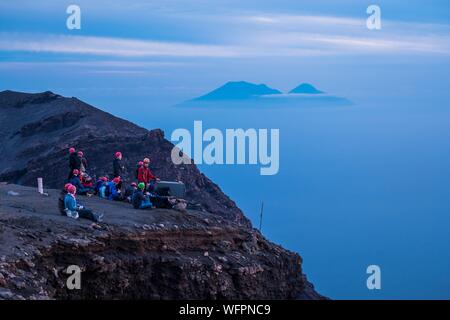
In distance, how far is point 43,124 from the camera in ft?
175

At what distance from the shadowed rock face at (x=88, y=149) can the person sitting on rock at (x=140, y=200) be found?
12.5 m

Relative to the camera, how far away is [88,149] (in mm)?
45531

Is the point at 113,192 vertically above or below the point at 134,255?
above

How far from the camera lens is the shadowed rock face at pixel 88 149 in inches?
1741

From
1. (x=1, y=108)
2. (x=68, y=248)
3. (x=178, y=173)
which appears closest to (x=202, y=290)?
(x=68, y=248)

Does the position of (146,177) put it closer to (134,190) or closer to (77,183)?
(134,190)

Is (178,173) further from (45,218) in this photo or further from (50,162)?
(45,218)

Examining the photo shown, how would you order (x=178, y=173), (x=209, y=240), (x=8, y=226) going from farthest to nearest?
Result: (x=178, y=173) → (x=209, y=240) → (x=8, y=226)

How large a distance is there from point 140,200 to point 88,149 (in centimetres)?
1665
